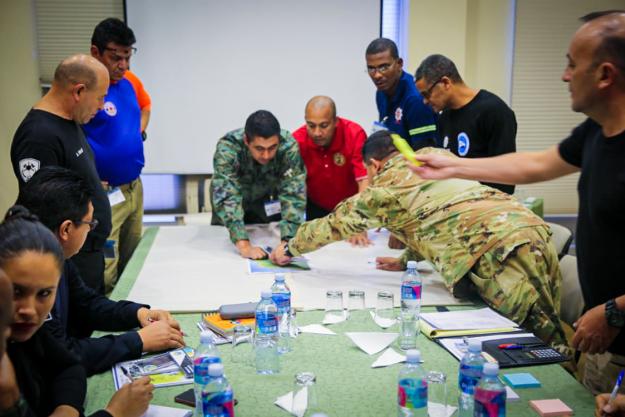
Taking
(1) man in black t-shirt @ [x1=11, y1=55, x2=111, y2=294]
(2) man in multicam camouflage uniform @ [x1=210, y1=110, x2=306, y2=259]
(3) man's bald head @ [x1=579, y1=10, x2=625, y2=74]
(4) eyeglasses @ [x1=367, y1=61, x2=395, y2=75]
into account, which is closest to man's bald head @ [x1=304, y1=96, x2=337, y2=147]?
(2) man in multicam camouflage uniform @ [x1=210, y1=110, x2=306, y2=259]

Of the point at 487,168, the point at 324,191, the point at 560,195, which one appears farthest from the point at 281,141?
the point at 560,195

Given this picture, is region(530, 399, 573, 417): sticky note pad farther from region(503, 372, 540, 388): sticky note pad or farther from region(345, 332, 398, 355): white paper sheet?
region(345, 332, 398, 355): white paper sheet

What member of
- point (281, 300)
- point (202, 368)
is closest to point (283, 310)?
point (281, 300)

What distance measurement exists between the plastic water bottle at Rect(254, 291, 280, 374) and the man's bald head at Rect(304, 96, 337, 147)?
5.92ft

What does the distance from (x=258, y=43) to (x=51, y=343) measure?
3.78 m

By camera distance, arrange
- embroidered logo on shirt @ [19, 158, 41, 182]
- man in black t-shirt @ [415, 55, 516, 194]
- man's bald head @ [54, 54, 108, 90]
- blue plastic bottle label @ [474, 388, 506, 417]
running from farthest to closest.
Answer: man in black t-shirt @ [415, 55, 516, 194] → man's bald head @ [54, 54, 108, 90] → embroidered logo on shirt @ [19, 158, 41, 182] → blue plastic bottle label @ [474, 388, 506, 417]

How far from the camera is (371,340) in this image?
1.98 meters

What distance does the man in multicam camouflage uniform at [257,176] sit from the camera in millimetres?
3135

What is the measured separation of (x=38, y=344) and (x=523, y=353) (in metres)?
1.35

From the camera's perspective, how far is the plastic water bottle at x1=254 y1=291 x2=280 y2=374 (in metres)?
1.77

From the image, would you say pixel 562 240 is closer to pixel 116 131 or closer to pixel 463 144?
pixel 463 144

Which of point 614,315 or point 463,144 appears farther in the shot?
point 463,144

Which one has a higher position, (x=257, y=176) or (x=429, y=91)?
(x=429, y=91)

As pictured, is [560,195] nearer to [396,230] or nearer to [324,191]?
[324,191]
